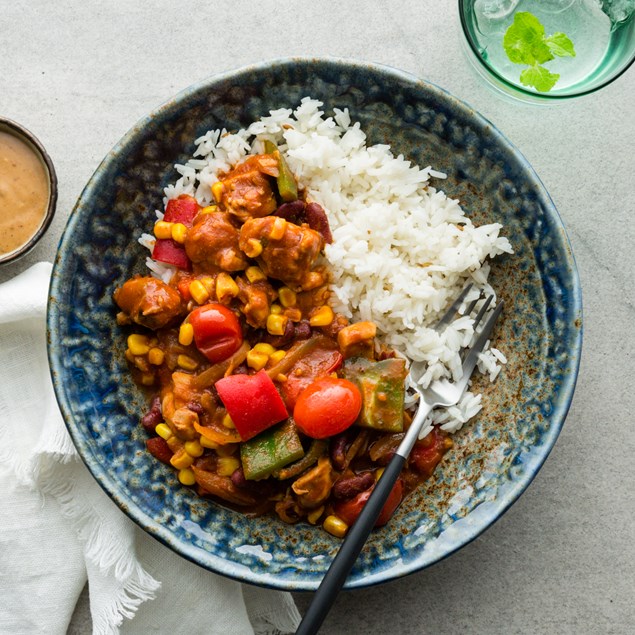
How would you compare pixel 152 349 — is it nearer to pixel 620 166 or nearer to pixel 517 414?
pixel 517 414

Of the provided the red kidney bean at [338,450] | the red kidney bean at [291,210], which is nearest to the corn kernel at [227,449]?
the red kidney bean at [338,450]

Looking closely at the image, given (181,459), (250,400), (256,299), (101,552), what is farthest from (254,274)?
(101,552)

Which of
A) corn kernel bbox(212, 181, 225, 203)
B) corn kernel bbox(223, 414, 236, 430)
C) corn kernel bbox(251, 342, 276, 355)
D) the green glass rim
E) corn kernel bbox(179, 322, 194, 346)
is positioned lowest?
corn kernel bbox(223, 414, 236, 430)

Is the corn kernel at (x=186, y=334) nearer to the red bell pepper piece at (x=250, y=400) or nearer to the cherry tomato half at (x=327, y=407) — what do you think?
the red bell pepper piece at (x=250, y=400)

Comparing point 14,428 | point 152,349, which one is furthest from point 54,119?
point 14,428

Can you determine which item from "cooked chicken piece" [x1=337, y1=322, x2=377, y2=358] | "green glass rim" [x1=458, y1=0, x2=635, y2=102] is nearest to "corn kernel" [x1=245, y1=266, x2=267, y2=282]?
"cooked chicken piece" [x1=337, y1=322, x2=377, y2=358]

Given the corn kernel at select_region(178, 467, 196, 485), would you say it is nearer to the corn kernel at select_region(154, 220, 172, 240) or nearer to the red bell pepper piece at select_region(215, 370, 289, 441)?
the red bell pepper piece at select_region(215, 370, 289, 441)
